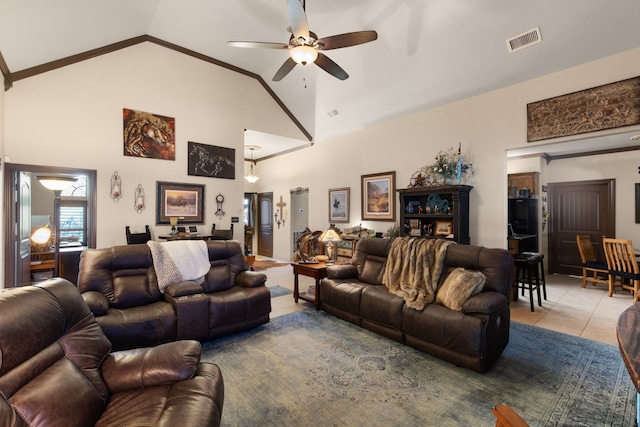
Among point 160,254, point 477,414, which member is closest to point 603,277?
point 477,414

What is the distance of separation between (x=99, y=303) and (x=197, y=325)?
2.99ft

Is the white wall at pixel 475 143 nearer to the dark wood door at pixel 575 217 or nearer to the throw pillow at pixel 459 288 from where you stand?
the dark wood door at pixel 575 217

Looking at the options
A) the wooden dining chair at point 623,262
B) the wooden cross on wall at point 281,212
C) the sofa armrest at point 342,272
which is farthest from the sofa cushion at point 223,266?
the wooden dining chair at point 623,262

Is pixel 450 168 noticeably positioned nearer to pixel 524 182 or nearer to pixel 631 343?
pixel 524 182

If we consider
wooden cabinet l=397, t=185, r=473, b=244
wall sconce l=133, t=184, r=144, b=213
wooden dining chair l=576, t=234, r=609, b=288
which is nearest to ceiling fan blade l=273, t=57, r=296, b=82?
wooden cabinet l=397, t=185, r=473, b=244

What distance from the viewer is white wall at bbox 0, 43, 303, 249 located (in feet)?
14.5

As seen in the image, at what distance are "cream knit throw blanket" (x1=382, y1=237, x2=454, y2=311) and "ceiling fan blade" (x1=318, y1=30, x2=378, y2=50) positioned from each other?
235 centimetres

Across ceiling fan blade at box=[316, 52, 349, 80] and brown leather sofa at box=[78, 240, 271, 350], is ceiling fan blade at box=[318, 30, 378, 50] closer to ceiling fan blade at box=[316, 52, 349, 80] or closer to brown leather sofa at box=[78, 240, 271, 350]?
ceiling fan blade at box=[316, 52, 349, 80]

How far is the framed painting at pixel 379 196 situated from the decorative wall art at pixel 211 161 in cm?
288

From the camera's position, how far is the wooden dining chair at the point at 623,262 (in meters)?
4.43

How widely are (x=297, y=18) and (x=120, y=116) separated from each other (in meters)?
3.93

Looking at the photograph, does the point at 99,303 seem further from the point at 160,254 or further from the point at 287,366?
the point at 287,366

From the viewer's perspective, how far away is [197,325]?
10.2ft

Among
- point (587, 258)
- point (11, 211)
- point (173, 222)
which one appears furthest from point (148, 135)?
point (587, 258)
